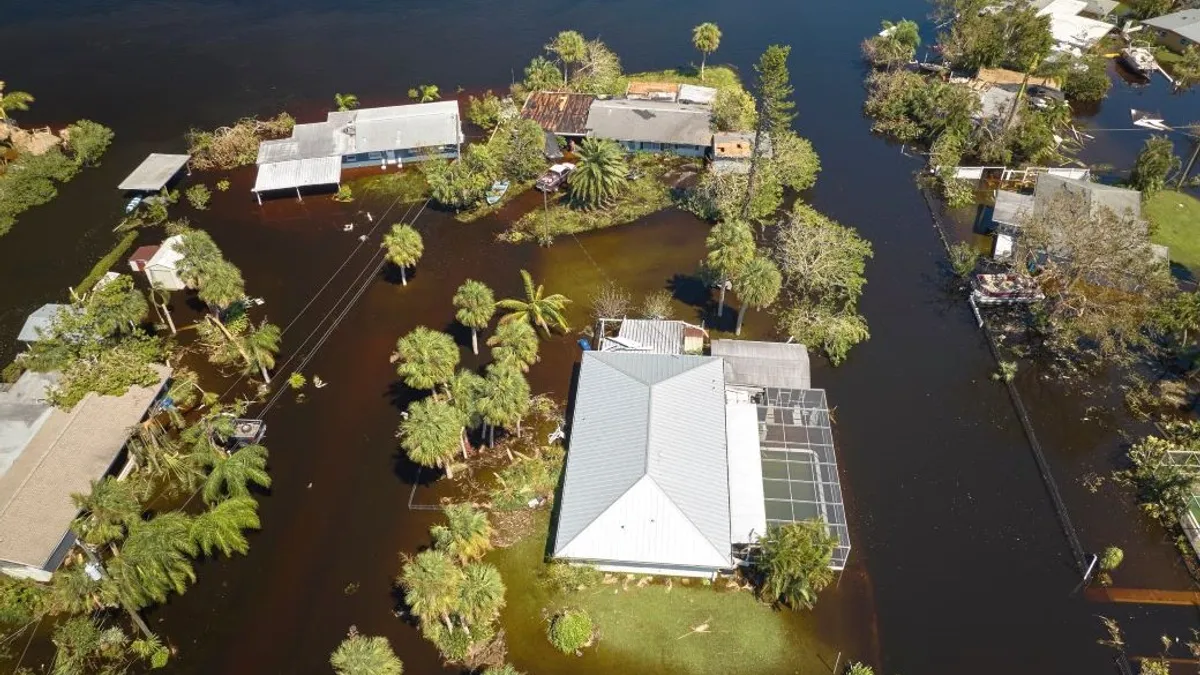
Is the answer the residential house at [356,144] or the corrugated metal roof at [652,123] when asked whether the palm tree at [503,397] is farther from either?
the corrugated metal roof at [652,123]

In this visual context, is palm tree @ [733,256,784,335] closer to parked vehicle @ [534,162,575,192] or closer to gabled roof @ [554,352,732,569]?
gabled roof @ [554,352,732,569]

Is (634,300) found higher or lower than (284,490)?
higher

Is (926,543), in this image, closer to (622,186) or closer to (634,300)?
(634,300)

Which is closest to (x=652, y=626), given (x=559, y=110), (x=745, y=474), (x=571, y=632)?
(x=571, y=632)

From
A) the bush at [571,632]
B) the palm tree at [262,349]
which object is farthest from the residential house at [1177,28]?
the palm tree at [262,349]

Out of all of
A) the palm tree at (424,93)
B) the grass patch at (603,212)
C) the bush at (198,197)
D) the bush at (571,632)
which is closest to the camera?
the bush at (571,632)

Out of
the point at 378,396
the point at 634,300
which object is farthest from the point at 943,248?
the point at 378,396

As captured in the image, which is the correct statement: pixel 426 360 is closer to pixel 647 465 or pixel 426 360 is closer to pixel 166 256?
pixel 647 465
